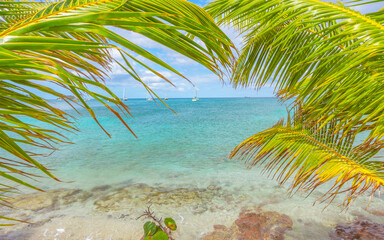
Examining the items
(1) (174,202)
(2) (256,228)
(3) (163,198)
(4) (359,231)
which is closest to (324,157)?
(2) (256,228)

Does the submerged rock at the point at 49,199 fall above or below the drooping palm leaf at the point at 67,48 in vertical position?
below

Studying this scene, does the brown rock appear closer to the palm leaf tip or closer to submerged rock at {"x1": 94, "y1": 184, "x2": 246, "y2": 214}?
submerged rock at {"x1": 94, "y1": 184, "x2": 246, "y2": 214}

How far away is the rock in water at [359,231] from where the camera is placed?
2.89 m

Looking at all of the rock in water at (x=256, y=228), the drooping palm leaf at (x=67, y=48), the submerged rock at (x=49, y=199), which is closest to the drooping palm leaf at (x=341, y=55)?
the drooping palm leaf at (x=67, y=48)

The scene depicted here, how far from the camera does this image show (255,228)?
3178 mm

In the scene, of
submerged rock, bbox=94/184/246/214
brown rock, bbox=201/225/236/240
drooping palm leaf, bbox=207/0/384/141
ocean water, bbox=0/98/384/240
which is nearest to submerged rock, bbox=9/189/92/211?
ocean water, bbox=0/98/384/240

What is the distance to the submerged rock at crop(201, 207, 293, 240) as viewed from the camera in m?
2.99

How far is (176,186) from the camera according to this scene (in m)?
5.25

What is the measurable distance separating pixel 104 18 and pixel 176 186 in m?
5.14

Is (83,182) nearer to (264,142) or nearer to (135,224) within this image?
(135,224)

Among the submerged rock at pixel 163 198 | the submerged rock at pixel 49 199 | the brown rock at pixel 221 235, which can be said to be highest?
the brown rock at pixel 221 235

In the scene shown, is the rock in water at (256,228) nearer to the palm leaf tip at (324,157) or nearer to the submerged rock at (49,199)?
the palm leaf tip at (324,157)

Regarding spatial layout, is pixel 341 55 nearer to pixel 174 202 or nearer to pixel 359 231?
pixel 359 231

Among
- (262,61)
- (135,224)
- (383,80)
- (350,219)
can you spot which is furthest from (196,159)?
(383,80)
